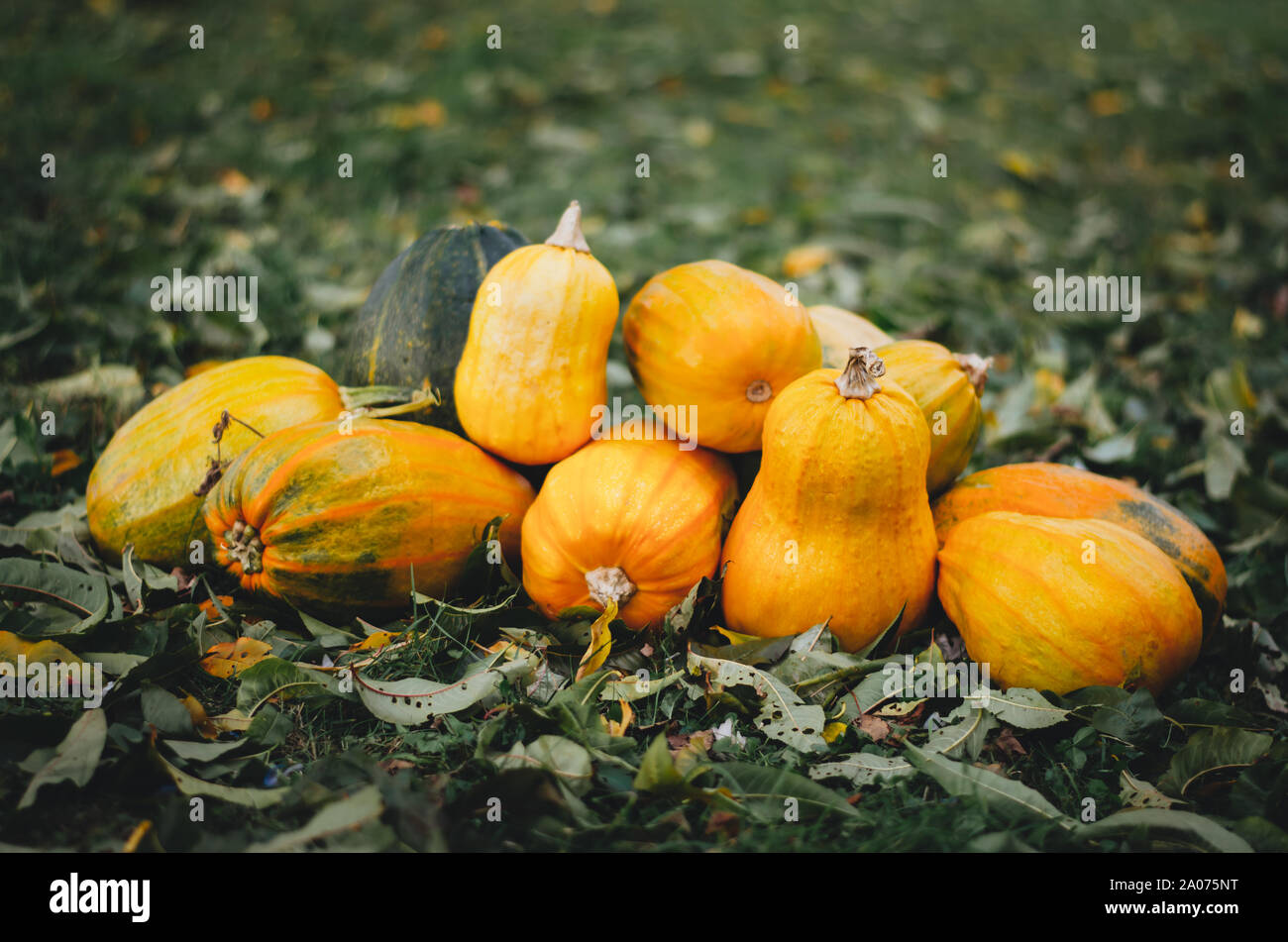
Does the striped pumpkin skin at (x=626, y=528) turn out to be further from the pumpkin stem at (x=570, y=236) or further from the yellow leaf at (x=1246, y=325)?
the yellow leaf at (x=1246, y=325)

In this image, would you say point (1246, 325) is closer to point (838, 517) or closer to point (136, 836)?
point (838, 517)

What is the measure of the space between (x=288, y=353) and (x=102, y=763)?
2.36 meters

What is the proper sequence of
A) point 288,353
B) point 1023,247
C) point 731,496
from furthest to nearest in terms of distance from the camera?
point 1023,247 < point 288,353 < point 731,496

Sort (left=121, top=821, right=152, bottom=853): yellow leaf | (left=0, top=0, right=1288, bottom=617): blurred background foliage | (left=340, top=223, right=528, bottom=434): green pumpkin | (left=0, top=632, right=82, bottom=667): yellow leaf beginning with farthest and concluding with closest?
(left=0, top=0, right=1288, bottom=617): blurred background foliage → (left=340, top=223, right=528, bottom=434): green pumpkin → (left=0, top=632, right=82, bottom=667): yellow leaf → (left=121, top=821, right=152, bottom=853): yellow leaf

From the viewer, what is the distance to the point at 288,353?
4.07 meters

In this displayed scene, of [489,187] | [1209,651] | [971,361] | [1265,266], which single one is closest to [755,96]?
[489,187]

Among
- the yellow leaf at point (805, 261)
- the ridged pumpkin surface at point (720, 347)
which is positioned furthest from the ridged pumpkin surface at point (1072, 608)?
the yellow leaf at point (805, 261)

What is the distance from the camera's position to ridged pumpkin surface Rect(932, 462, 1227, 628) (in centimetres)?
266

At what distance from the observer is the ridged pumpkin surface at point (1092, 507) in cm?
266

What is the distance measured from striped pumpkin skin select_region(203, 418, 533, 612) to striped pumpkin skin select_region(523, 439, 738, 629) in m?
0.24

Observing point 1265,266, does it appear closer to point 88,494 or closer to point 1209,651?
point 1209,651

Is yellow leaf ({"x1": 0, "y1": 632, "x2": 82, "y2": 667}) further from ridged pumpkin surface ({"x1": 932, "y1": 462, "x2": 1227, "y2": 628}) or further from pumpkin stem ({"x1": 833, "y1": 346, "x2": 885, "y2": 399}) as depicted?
ridged pumpkin surface ({"x1": 932, "y1": 462, "x2": 1227, "y2": 628})

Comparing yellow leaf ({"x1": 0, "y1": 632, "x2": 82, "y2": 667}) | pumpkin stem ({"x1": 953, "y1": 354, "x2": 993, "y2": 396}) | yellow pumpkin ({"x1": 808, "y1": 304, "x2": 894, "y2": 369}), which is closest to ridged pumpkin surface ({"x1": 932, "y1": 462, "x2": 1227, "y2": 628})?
pumpkin stem ({"x1": 953, "y1": 354, "x2": 993, "y2": 396})

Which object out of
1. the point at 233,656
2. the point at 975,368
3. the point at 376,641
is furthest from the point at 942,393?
the point at 233,656
